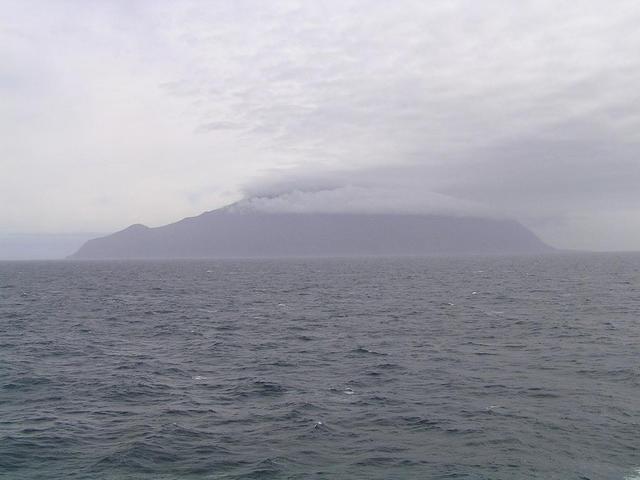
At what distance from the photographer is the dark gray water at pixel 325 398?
2430 cm

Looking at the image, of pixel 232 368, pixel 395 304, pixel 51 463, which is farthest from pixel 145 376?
pixel 395 304

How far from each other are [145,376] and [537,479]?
2694 cm

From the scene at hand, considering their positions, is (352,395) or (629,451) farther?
(352,395)

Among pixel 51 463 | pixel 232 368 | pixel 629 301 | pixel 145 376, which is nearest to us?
pixel 51 463

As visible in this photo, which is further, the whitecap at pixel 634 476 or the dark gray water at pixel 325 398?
the dark gray water at pixel 325 398

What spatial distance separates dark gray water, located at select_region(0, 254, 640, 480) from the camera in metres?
24.3

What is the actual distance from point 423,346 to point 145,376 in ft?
76.8

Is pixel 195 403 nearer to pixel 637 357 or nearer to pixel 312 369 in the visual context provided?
pixel 312 369

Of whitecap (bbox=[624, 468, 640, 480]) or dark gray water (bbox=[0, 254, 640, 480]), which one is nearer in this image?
whitecap (bbox=[624, 468, 640, 480])

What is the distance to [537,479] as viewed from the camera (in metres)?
22.4

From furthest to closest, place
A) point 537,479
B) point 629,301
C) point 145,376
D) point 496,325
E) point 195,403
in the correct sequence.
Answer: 1. point 629,301
2. point 496,325
3. point 145,376
4. point 195,403
5. point 537,479

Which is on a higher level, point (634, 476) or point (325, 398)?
point (325, 398)

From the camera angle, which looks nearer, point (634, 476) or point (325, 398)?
point (634, 476)

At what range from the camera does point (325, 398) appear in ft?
111
